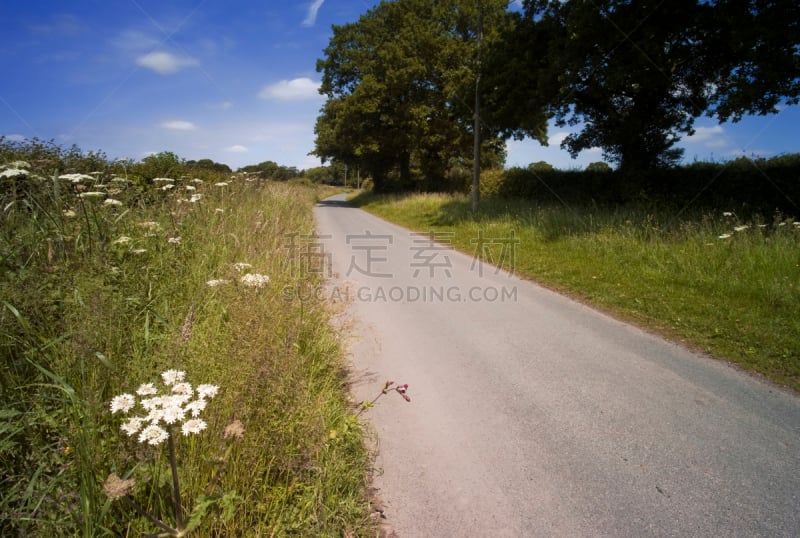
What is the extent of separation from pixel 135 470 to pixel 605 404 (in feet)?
10.8

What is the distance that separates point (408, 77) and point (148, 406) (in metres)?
27.8

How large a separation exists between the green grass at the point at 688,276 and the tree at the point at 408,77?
1733 centimetres

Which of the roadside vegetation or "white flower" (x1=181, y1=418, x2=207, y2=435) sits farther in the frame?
the roadside vegetation

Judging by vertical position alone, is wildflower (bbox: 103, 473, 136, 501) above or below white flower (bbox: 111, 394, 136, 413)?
below

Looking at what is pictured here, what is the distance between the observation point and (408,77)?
2527 cm

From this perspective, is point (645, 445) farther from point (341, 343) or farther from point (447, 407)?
point (341, 343)

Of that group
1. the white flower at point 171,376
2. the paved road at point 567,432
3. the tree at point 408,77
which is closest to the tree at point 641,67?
the paved road at point 567,432

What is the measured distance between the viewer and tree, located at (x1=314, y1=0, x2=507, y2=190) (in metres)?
25.2

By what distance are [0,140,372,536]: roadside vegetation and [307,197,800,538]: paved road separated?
47cm

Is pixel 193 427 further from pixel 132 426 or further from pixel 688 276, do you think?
pixel 688 276

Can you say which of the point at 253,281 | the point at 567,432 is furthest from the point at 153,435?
the point at 567,432

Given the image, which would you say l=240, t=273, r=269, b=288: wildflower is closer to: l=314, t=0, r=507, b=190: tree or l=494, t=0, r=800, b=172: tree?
l=494, t=0, r=800, b=172: tree

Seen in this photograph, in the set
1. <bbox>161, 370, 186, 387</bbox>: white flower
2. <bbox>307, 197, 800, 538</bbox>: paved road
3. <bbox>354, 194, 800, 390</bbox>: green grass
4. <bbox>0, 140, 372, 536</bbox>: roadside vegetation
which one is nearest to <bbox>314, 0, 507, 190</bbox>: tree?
Result: <bbox>354, 194, 800, 390</bbox>: green grass

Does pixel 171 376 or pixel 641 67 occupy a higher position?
pixel 641 67
